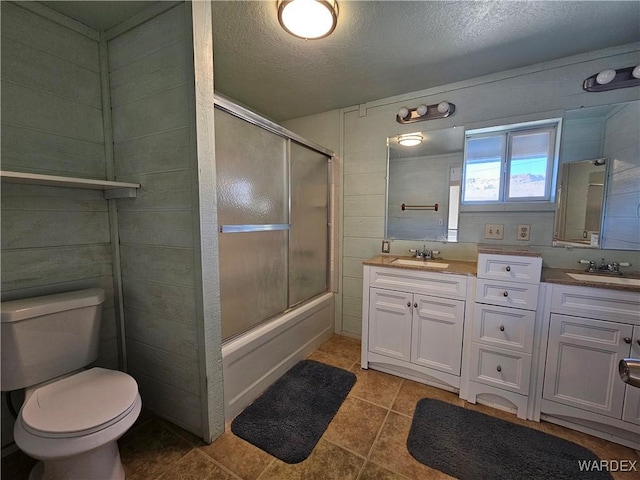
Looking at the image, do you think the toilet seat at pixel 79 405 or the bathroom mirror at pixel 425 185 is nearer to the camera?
the toilet seat at pixel 79 405

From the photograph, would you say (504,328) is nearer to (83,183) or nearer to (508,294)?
(508,294)

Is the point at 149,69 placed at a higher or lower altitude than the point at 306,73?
lower

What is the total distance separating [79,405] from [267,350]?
3.26 ft

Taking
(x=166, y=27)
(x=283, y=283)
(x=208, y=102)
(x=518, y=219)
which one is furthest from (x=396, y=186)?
(x=166, y=27)

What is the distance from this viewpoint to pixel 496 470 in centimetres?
130

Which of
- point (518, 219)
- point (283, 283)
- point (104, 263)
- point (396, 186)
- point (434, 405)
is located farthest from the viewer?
point (396, 186)

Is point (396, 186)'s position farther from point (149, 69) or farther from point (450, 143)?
point (149, 69)

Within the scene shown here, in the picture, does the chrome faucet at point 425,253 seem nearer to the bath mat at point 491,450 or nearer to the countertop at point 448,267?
the countertop at point 448,267

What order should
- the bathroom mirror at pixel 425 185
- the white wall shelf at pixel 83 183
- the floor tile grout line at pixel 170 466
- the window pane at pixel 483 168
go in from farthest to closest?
1. the bathroom mirror at pixel 425 185
2. the window pane at pixel 483 168
3. the floor tile grout line at pixel 170 466
4. the white wall shelf at pixel 83 183

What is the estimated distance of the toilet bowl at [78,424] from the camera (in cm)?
98

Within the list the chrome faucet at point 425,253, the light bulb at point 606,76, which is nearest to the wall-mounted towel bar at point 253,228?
the chrome faucet at point 425,253

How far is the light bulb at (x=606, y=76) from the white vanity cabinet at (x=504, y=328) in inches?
48.6

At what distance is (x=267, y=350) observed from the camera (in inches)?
73.6

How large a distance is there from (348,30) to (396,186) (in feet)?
4.19
